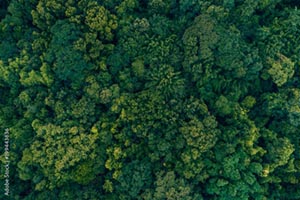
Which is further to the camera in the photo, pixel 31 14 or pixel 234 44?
pixel 31 14

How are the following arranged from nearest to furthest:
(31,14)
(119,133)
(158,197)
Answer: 1. (158,197)
2. (119,133)
3. (31,14)

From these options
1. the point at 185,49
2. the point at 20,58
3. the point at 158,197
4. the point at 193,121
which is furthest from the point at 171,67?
the point at 20,58

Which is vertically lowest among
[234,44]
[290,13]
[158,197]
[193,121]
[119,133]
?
[158,197]

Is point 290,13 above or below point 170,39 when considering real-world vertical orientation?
above

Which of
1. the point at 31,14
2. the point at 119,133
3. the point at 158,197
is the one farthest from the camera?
the point at 31,14

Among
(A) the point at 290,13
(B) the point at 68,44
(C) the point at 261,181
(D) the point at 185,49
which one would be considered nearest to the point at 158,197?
(C) the point at 261,181

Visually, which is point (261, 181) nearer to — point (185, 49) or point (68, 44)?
point (185, 49)
